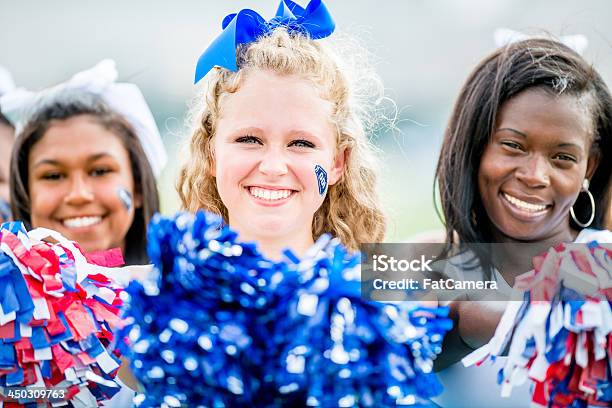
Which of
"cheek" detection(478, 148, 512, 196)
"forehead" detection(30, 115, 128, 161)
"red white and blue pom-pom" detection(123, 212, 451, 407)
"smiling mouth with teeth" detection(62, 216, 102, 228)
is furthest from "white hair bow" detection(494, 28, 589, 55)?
"smiling mouth with teeth" detection(62, 216, 102, 228)

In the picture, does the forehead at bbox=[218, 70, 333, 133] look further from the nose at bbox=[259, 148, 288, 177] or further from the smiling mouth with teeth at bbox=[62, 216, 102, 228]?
the smiling mouth with teeth at bbox=[62, 216, 102, 228]

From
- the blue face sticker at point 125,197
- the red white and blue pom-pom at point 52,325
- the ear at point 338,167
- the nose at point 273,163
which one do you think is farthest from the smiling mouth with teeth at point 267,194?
the blue face sticker at point 125,197

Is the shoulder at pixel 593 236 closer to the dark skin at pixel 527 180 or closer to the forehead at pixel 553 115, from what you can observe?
the dark skin at pixel 527 180

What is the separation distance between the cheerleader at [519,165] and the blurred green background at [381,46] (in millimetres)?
51

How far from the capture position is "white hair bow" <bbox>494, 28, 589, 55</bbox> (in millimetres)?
1613

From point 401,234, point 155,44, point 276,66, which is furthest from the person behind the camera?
point 155,44

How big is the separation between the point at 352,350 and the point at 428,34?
928 millimetres

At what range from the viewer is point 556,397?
50.6 inches

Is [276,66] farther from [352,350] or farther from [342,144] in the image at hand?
[352,350]

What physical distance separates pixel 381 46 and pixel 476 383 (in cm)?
77

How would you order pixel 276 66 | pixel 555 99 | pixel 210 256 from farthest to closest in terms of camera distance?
1. pixel 555 99
2. pixel 276 66
3. pixel 210 256

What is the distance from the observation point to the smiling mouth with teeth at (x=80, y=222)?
6.23 feet

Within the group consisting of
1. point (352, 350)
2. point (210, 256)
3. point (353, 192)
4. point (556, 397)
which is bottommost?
point (556, 397)

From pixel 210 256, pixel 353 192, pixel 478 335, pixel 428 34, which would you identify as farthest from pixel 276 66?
pixel 478 335
